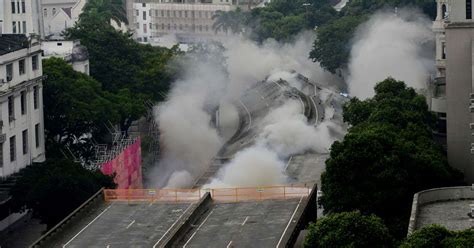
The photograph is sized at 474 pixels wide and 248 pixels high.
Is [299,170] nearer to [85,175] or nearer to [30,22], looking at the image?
[85,175]

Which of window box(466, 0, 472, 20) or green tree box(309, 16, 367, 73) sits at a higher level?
window box(466, 0, 472, 20)

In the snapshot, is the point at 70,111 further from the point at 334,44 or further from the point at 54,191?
the point at 334,44

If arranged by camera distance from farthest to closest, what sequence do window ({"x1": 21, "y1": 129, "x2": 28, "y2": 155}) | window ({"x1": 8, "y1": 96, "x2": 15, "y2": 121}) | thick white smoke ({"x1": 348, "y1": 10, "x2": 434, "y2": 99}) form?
thick white smoke ({"x1": 348, "y1": 10, "x2": 434, "y2": 99}) → window ({"x1": 21, "y1": 129, "x2": 28, "y2": 155}) → window ({"x1": 8, "y1": 96, "x2": 15, "y2": 121})

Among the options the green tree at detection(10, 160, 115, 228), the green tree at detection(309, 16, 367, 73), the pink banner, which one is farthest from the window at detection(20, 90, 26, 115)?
the green tree at detection(309, 16, 367, 73)

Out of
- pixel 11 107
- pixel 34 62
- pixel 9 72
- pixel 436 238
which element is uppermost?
pixel 34 62

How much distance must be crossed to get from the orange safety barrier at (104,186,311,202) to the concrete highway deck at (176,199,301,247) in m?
1.28

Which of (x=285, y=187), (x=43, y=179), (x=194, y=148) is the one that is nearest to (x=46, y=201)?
(x=43, y=179)

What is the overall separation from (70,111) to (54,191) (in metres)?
19.7

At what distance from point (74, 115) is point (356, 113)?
61.8 feet

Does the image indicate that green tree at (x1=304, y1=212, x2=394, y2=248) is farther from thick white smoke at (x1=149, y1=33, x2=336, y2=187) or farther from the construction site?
thick white smoke at (x1=149, y1=33, x2=336, y2=187)

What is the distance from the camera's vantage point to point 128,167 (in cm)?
11825

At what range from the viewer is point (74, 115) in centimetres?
11494

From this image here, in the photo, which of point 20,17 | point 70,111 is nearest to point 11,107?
point 70,111

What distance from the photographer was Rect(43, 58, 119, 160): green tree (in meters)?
115
